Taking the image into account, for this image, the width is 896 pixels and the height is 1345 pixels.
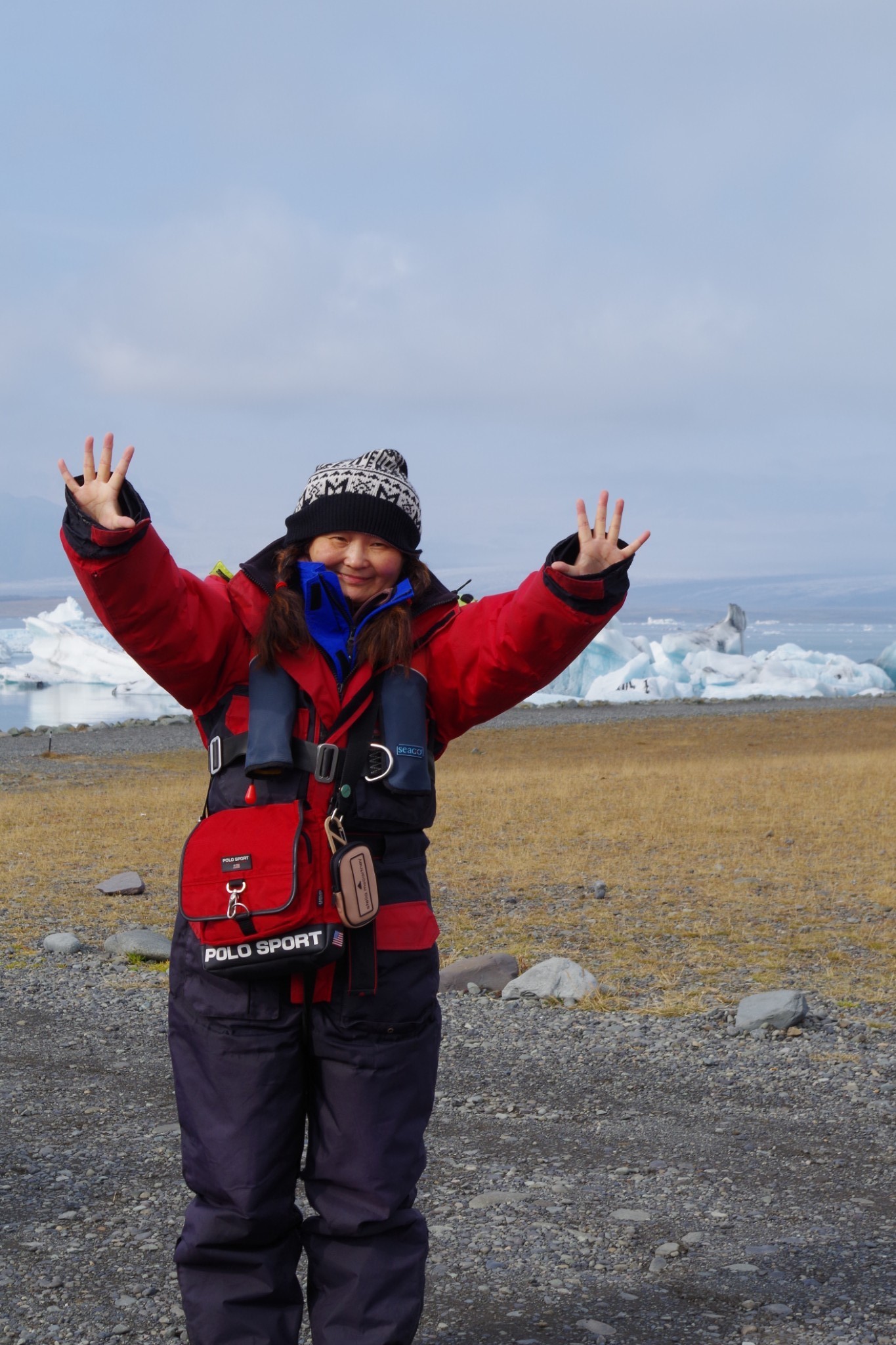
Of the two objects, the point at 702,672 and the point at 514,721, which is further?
the point at 702,672

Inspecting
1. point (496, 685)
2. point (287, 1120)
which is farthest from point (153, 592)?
point (287, 1120)

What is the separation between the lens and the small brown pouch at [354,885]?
2.14m

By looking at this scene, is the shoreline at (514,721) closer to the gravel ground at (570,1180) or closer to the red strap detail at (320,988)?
the gravel ground at (570,1180)

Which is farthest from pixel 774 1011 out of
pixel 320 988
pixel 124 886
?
pixel 124 886

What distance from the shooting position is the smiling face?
7.87 ft

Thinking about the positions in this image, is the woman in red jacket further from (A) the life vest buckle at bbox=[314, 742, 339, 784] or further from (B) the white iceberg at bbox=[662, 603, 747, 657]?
(B) the white iceberg at bbox=[662, 603, 747, 657]

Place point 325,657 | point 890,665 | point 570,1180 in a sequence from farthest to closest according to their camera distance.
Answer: point 890,665, point 570,1180, point 325,657

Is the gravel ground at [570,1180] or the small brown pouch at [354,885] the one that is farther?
the gravel ground at [570,1180]

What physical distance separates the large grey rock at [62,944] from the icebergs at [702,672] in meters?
28.5

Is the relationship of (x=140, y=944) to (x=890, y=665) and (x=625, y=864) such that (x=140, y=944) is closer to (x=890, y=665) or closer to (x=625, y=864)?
(x=625, y=864)

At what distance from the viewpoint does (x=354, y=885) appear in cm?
215

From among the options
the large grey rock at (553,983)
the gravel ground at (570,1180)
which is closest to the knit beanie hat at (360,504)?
the gravel ground at (570,1180)

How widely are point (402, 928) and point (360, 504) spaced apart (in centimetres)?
83

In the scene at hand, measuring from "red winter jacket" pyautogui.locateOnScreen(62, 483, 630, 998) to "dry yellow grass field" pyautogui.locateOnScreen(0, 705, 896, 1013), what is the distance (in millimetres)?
3428
